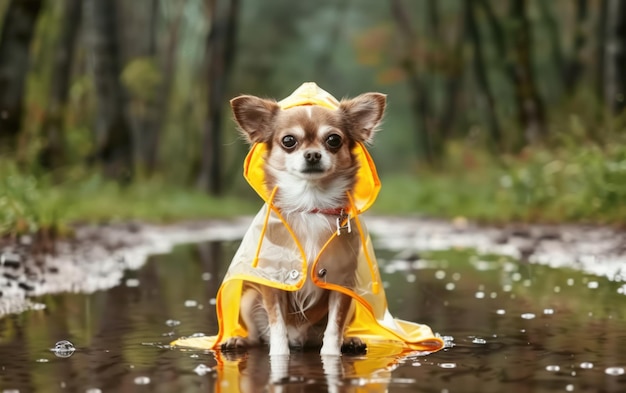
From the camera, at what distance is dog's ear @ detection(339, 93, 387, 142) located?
6223 millimetres

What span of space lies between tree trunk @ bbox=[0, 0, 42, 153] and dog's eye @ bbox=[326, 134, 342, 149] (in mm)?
10748

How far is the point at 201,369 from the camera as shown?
17.6 feet

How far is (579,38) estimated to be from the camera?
92.8 ft

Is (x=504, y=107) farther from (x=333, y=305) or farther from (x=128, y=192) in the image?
(x=333, y=305)

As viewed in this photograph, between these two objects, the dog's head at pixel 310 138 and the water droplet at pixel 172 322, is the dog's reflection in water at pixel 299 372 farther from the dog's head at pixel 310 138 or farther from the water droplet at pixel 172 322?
the water droplet at pixel 172 322

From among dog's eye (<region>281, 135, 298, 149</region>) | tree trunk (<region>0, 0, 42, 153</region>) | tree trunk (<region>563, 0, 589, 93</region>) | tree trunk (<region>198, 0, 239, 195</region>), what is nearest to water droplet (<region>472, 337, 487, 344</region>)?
dog's eye (<region>281, 135, 298, 149</region>)

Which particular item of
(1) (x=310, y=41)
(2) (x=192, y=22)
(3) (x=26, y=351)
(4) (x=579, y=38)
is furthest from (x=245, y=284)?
(1) (x=310, y=41)

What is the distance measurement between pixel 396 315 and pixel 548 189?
9.80m

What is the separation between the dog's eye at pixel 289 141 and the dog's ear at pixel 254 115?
0.18 m

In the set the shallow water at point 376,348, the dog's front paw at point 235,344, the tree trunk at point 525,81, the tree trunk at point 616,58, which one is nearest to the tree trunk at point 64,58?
the tree trunk at point 525,81

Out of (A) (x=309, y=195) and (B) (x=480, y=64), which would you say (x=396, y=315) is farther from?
(B) (x=480, y=64)

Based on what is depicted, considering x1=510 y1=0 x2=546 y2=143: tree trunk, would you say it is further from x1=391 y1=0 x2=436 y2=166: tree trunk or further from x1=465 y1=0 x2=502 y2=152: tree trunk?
x1=391 y1=0 x2=436 y2=166: tree trunk

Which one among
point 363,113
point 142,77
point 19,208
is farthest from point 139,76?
point 363,113

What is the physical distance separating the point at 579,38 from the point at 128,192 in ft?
41.4
